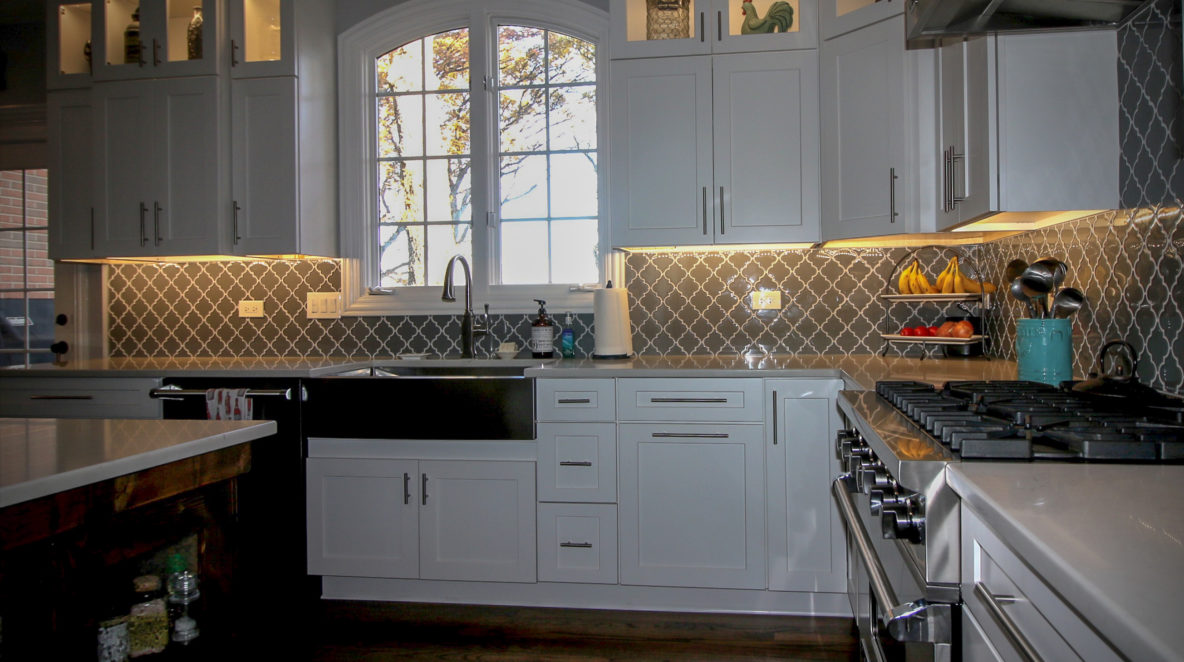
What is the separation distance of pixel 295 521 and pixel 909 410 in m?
2.25

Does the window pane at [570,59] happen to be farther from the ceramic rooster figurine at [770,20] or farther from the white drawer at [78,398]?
the white drawer at [78,398]

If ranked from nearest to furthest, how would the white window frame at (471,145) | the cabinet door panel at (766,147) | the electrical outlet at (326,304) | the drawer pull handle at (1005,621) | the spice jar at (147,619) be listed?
the drawer pull handle at (1005,621)
the spice jar at (147,619)
the cabinet door panel at (766,147)
the white window frame at (471,145)
the electrical outlet at (326,304)

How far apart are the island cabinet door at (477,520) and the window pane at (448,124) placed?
1533 millimetres

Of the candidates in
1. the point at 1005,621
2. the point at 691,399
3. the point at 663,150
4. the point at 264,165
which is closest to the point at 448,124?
the point at 264,165

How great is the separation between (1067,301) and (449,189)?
2510 millimetres

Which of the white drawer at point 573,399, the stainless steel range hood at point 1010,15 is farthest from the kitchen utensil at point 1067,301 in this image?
the white drawer at point 573,399

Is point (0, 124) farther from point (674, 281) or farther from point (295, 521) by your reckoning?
point (674, 281)

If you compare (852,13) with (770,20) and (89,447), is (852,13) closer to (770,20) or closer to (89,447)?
(770,20)

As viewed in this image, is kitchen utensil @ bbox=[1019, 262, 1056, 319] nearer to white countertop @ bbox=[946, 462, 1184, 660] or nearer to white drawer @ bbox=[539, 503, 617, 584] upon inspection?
white countertop @ bbox=[946, 462, 1184, 660]

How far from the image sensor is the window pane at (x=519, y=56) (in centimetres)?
343

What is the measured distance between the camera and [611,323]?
303 cm

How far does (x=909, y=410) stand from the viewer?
1.50 meters

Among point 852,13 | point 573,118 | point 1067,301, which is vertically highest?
point 852,13

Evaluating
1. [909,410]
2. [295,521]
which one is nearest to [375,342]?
[295,521]
